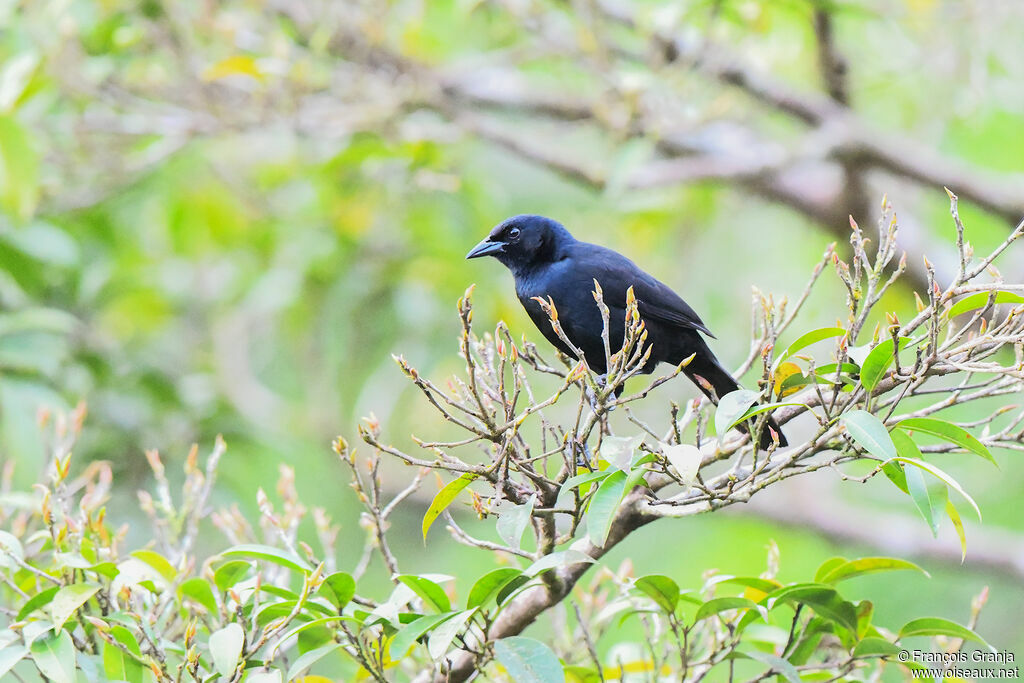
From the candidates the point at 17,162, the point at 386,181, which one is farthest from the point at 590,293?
the point at 386,181

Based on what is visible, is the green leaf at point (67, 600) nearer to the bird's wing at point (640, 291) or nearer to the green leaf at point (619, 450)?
the green leaf at point (619, 450)

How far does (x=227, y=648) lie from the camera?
70.8 inches

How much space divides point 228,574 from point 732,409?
1010 millimetres

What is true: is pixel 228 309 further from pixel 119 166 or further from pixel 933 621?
pixel 933 621

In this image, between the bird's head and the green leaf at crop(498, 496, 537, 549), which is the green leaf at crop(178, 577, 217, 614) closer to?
the green leaf at crop(498, 496, 537, 549)

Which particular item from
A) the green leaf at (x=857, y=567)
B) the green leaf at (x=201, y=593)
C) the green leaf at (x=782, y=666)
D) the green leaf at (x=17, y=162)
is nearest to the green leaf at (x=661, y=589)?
the green leaf at (x=782, y=666)

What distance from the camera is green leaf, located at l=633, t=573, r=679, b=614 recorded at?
1.91 m

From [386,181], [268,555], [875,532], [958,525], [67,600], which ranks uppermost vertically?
[958,525]

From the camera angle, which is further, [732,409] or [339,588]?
[339,588]

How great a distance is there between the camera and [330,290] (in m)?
5.46

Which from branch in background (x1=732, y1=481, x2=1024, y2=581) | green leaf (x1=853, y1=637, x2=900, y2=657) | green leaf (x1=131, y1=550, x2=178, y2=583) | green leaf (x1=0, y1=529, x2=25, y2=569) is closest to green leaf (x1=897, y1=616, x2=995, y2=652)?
green leaf (x1=853, y1=637, x2=900, y2=657)

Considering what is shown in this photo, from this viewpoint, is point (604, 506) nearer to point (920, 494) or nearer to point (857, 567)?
point (920, 494)

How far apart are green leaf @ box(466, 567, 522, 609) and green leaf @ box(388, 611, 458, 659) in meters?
0.04

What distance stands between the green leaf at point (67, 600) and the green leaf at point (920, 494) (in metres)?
1.34
